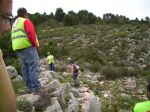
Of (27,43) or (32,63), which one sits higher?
(27,43)

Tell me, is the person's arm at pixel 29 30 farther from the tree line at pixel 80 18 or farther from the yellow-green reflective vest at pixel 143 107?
the tree line at pixel 80 18

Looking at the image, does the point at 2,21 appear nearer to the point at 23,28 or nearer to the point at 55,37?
the point at 23,28

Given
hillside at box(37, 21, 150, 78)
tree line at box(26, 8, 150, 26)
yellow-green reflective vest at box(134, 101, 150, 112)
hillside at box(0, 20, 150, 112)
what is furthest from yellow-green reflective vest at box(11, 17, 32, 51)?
tree line at box(26, 8, 150, 26)

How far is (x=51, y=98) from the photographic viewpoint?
923 centimetres

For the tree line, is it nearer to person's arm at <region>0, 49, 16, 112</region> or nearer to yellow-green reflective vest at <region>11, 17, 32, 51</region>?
yellow-green reflective vest at <region>11, 17, 32, 51</region>

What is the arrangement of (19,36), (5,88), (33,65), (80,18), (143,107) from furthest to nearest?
(80,18)
(33,65)
(19,36)
(143,107)
(5,88)

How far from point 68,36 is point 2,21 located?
195 feet

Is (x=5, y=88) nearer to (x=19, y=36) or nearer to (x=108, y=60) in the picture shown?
(x=19, y=36)

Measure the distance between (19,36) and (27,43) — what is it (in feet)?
0.64

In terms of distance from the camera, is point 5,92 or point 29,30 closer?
point 5,92

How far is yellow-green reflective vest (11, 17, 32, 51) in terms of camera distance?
8.15m

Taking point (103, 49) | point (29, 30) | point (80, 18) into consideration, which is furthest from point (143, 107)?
point (80, 18)

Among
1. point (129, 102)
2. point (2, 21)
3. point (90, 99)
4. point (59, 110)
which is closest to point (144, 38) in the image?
point (129, 102)

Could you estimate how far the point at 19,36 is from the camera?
8281 millimetres
